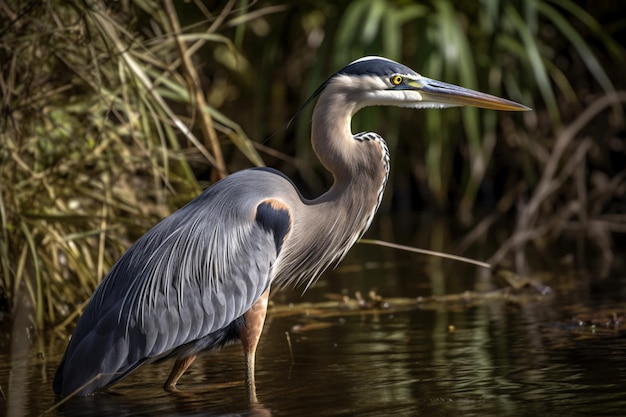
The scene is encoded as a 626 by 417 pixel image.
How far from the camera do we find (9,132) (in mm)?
5809

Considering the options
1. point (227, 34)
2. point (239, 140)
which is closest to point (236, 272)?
point (239, 140)

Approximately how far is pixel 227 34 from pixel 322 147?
21.2 ft

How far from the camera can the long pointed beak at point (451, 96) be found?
4684mm

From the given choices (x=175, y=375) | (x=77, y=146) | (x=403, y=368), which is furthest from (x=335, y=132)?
(x=77, y=146)

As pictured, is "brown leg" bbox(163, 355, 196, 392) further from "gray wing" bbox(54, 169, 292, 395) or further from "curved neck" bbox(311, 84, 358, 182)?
"curved neck" bbox(311, 84, 358, 182)

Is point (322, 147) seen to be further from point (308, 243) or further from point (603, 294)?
point (603, 294)

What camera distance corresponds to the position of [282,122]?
1125 cm

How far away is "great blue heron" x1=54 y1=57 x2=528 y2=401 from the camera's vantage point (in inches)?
170

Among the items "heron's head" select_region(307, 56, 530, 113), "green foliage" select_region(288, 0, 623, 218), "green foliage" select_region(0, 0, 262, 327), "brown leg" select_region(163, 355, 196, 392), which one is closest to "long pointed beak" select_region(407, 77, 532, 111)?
"heron's head" select_region(307, 56, 530, 113)

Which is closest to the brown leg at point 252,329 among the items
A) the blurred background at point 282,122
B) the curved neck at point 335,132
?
the curved neck at point 335,132

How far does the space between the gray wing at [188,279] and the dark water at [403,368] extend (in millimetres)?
209

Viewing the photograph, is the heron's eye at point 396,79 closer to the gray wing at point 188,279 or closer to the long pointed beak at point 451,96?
the long pointed beak at point 451,96

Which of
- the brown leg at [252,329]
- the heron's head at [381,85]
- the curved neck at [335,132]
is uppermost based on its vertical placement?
the heron's head at [381,85]

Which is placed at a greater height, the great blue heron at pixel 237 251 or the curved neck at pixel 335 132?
the curved neck at pixel 335 132
